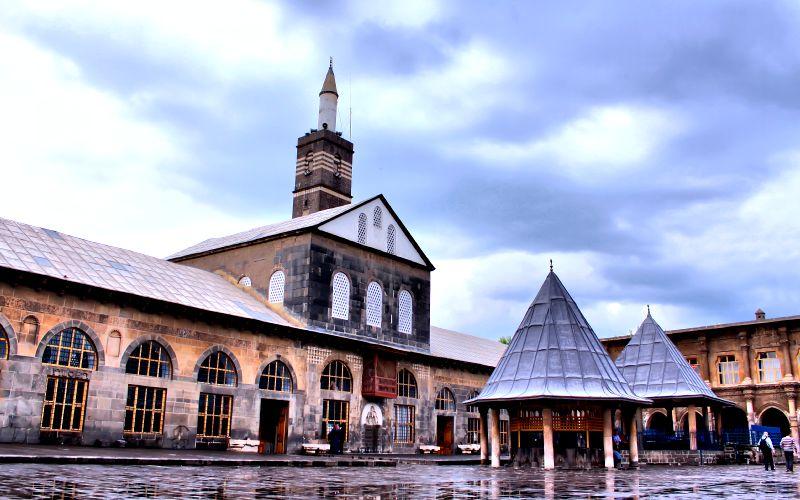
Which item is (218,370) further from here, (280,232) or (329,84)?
(329,84)

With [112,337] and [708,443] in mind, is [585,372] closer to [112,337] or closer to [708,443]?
[708,443]

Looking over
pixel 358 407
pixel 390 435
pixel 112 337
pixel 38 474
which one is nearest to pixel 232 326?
pixel 112 337

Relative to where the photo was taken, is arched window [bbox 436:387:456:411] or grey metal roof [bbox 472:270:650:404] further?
arched window [bbox 436:387:456:411]

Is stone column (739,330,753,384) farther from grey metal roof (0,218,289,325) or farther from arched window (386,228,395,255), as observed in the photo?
grey metal roof (0,218,289,325)

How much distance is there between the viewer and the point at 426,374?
3453cm

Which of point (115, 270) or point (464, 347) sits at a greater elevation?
point (115, 270)

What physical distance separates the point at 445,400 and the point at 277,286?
1079cm

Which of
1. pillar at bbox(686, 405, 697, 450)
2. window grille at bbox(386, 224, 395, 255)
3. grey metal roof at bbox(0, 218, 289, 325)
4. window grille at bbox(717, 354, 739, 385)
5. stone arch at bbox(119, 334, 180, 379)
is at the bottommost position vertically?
pillar at bbox(686, 405, 697, 450)

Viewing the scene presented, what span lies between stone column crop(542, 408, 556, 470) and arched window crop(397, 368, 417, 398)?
13.2 metres

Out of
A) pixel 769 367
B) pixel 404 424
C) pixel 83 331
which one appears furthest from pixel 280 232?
pixel 769 367

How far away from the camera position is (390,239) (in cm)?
3459

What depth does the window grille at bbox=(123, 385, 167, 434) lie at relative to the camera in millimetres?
22125

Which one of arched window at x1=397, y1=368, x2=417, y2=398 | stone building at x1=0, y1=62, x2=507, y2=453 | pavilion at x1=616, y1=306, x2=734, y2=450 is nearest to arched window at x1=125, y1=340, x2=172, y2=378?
stone building at x1=0, y1=62, x2=507, y2=453

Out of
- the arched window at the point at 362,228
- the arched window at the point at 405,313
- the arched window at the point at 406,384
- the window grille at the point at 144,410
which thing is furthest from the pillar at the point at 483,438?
the arched window at the point at 362,228
